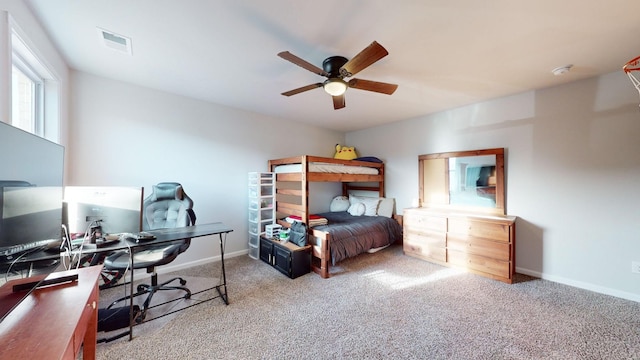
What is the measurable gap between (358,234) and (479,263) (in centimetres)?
152

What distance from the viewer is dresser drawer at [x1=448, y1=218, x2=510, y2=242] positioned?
8.55 ft

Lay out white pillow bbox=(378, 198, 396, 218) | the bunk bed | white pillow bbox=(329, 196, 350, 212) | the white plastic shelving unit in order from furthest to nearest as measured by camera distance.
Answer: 1. white pillow bbox=(329, 196, 350, 212)
2. white pillow bbox=(378, 198, 396, 218)
3. the white plastic shelving unit
4. the bunk bed

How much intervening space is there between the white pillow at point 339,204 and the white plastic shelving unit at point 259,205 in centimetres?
153

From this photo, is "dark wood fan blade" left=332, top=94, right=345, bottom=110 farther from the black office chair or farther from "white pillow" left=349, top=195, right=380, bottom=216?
"white pillow" left=349, top=195, right=380, bottom=216

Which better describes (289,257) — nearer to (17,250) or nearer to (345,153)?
(17,250)

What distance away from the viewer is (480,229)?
2771 mm

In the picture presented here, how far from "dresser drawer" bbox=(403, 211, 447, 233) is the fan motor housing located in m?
2.41

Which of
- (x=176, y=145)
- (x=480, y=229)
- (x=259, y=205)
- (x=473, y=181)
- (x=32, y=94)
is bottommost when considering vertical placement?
(x=480, y=229)

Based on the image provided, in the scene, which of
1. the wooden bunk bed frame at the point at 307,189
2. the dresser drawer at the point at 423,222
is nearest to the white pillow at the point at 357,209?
Answer: the wooden bunk bed frame at the point at 307,189

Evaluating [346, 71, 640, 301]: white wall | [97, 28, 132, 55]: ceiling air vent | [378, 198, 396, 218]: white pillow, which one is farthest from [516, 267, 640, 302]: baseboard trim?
[97, 28, 132, 55]: ceiling air vent

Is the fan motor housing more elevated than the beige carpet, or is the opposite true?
the fan motor housing

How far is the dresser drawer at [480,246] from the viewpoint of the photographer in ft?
8.50

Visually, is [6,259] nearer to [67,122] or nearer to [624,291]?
[67,122]

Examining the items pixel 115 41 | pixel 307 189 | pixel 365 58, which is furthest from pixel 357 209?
pixel 115 41
